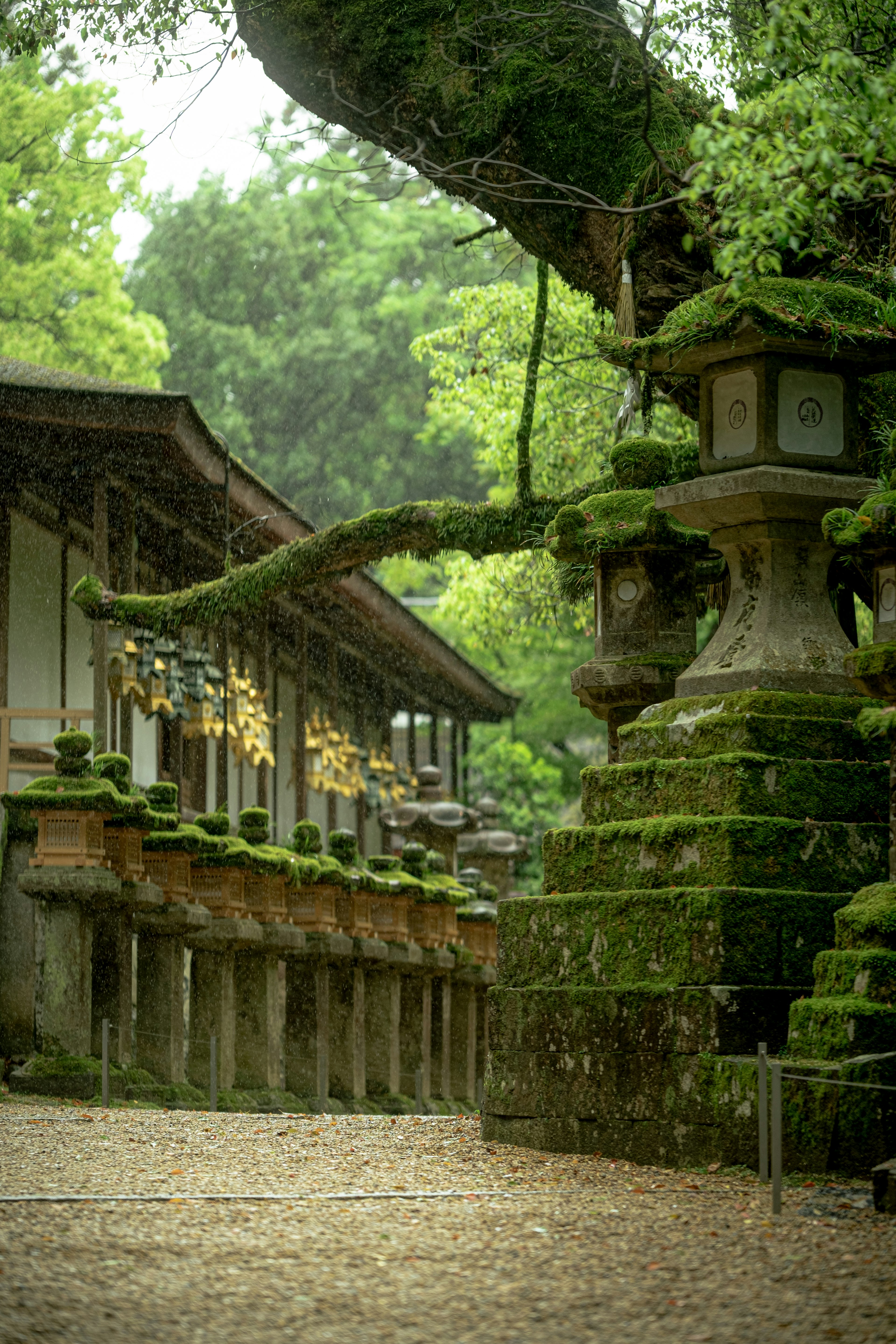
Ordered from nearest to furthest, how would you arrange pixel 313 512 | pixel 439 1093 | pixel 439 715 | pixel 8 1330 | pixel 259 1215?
pixel 8 1330
pixel 259 1215
pixel 439 1093
pixel 439 715
pixel 313 512

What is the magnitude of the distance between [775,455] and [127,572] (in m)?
8.02

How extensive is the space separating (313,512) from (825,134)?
37.1 m

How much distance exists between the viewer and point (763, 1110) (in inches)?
272

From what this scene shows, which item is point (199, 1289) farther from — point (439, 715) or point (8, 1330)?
point (439, 715)

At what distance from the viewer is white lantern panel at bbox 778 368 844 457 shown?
352 inches

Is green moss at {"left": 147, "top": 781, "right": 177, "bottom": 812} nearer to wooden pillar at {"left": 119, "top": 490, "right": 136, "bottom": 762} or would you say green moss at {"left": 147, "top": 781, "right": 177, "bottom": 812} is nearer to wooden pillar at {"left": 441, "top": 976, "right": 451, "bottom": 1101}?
wooden pillar at {"left": 119, "top": 490, "right": 136, "bottom": 762}

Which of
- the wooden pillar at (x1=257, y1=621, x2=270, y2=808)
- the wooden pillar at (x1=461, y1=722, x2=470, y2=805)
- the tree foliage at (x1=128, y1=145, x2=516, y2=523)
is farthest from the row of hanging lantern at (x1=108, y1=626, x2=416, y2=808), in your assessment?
the tree foliage at (x1=128, y1=145, x2=516, y2=523)

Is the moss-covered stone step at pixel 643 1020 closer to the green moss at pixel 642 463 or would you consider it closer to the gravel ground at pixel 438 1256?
the gravel ground at pixel 438 1256

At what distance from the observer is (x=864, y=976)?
282 inches

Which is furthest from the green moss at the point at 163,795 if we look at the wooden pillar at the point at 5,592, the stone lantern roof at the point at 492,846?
the stone lantern roof at the point at 492,846

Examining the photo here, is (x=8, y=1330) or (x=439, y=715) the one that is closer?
(x=8, y=1330)

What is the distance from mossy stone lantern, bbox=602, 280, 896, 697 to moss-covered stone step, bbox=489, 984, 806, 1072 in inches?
63.1

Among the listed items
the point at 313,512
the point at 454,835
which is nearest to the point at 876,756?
the point at 454,835

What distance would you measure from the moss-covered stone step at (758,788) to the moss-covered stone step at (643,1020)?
87 centimetres
